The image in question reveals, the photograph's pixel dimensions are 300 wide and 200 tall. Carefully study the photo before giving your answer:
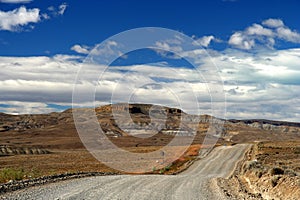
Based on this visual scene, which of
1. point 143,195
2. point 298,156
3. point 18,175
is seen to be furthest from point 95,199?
point 298,156

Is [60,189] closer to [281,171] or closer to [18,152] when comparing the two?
→ [281,171]

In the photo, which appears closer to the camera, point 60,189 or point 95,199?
point 95,199

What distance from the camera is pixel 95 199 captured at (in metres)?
16.0

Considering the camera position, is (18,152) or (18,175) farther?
(18,152)

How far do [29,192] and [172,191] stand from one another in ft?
22.2

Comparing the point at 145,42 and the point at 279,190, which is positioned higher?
the point at 145,42

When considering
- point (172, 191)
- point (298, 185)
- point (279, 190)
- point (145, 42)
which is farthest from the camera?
point (145, 42)

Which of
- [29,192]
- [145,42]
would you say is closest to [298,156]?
[145,42]

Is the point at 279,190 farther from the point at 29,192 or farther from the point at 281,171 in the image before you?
the point at 29,192

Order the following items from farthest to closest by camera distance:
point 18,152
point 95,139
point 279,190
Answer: point 95,139, point 18,152, point 279,190

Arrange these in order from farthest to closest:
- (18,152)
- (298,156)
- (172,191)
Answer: (18,152) → (298,156) → (172,191)

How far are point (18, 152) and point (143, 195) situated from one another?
101208 mm

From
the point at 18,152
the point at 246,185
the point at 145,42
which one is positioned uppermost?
the point at 145,42

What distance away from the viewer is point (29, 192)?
18.0 metres
